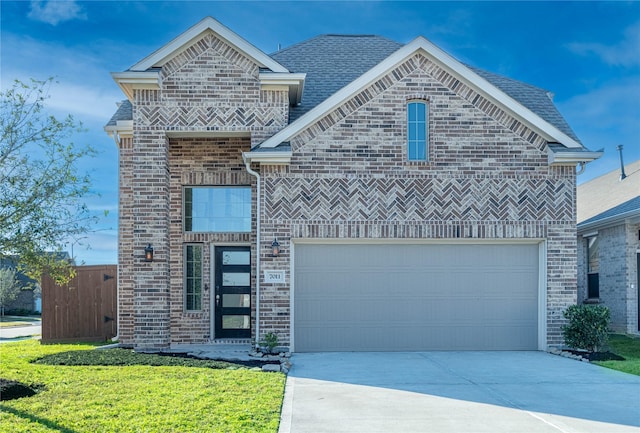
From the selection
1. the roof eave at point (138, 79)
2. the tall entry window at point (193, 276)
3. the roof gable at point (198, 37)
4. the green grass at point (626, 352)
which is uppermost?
the roof gable at point (198, 37)

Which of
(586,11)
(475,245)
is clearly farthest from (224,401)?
(586,11)

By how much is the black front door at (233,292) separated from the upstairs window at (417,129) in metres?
4.46

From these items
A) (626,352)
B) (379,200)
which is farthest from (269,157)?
(626,352)

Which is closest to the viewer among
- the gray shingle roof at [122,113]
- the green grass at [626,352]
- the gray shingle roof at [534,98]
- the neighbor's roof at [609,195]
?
the green grass at [626,352]

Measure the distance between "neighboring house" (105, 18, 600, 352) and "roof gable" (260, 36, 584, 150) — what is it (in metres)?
0.03

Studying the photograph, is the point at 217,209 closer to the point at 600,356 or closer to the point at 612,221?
the point at 600,356

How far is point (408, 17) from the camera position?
15906 millimetres

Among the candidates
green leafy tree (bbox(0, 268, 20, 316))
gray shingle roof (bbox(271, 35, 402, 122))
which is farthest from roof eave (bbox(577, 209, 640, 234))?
green leafy tree (bbox(0, 268, 20, 316))

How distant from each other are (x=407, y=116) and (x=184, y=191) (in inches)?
213

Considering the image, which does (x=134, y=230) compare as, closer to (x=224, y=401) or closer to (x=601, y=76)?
(x=224, y=401)

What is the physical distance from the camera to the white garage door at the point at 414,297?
12844 mm

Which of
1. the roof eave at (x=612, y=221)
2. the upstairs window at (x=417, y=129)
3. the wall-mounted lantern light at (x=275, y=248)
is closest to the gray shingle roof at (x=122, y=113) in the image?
the wall-mounted lantern light at (x=275, y=248)

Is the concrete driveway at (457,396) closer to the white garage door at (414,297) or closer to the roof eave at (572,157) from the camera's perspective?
the white garage door at (414,297)

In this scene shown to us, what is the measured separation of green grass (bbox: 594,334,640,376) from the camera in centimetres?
1078
